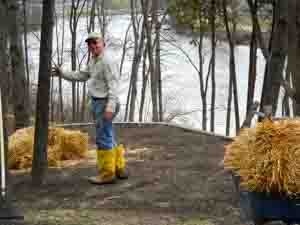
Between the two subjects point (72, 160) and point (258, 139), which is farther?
point (72, 160)

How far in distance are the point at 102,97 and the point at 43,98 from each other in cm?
60

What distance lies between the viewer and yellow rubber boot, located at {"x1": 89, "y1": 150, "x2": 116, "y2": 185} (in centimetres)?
676

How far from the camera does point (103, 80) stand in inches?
261

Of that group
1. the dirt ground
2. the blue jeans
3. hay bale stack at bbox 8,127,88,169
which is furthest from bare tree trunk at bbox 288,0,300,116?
hay bale stack at bbox 8,127,88,169

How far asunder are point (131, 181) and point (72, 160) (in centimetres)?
158

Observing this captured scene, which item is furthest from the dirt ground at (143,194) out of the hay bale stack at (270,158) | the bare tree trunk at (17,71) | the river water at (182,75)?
the river water at (182,75)

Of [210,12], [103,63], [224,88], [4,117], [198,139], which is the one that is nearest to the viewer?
[4,117]

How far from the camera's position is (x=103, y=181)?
6836 mm

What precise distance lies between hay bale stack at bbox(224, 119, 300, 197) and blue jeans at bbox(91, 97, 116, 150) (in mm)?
1764

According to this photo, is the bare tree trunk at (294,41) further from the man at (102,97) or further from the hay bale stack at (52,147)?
the hay bale stack at (52,147)

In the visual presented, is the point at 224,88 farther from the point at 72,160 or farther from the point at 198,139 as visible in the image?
the point at 72,160

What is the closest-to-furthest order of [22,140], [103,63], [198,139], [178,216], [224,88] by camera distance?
[178,216] < [103,63] < [22,140] < [198,139] < [224,88]

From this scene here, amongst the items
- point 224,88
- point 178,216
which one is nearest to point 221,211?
point 178,216

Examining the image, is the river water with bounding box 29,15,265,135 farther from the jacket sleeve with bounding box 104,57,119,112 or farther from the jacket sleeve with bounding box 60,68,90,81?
the jacket sleeve with bounding box 104,57,119,112
